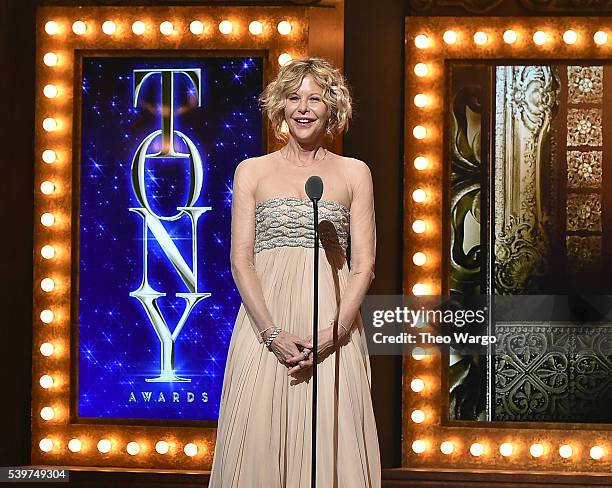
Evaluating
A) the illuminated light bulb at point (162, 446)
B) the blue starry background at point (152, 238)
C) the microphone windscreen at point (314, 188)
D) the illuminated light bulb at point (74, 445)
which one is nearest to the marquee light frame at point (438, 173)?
the blue starry background at point (152, 238)

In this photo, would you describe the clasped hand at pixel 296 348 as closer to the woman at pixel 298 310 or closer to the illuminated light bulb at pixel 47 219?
the woman at pixel 298 310

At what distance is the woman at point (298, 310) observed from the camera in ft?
10.6

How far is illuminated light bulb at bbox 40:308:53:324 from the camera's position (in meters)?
4.75

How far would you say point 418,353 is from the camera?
15.5 ft

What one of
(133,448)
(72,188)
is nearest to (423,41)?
(72,188)

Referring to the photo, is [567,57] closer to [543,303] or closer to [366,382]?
[543,303]

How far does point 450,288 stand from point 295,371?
1.62m

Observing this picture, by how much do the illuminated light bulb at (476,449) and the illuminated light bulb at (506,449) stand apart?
0.08 meters

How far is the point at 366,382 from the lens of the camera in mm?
3330

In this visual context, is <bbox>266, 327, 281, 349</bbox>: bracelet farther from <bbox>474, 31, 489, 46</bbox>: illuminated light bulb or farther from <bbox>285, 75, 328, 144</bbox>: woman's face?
<bbox>474, 31, 489, 46</bbox>: illuminated light bulb

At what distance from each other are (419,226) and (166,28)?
4.39ft

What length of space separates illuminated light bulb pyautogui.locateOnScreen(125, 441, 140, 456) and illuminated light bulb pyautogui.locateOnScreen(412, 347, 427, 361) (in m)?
1.21

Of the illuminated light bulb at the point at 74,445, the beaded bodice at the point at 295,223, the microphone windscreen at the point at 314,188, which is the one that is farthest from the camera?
the illuminated light bulb at the point at 74,445

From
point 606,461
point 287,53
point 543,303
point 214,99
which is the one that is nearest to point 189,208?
point 214,99
